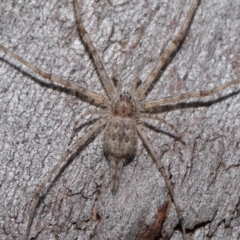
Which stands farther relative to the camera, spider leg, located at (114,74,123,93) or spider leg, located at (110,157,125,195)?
spider leg, located at (114,74,123,93)

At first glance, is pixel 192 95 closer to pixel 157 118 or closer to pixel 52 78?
pixel 157 118

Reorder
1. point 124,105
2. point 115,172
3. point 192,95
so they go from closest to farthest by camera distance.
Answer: point 115,172 < point 192,95 < point 124,105

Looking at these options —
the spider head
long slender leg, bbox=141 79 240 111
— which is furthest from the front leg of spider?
long slender leg, bbox=141 79 240 111

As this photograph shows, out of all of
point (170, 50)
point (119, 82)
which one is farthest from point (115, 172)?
point (170, 50)

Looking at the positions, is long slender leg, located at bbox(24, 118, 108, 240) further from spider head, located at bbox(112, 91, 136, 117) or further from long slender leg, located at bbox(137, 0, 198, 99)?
long slender leg, located at bbox(137, 0, 198, 99)

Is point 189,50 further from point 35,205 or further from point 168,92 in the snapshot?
point 35,205

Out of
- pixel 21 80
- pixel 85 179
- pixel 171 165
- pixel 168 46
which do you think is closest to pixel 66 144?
pixel 85 179
